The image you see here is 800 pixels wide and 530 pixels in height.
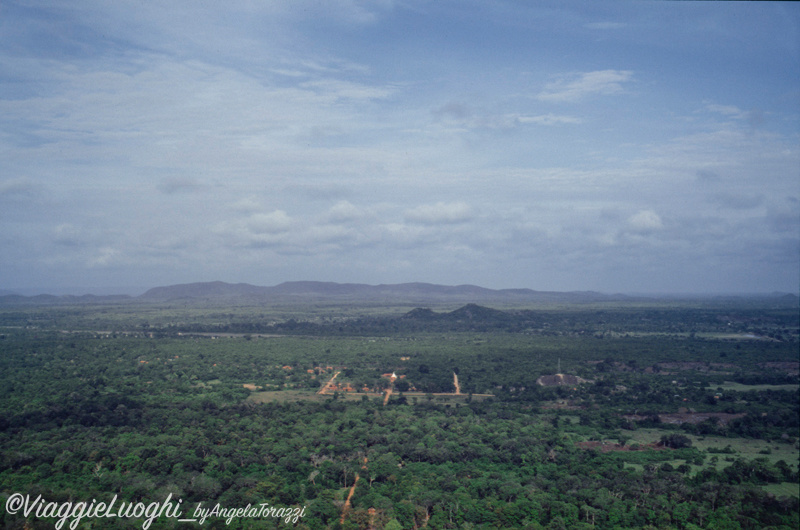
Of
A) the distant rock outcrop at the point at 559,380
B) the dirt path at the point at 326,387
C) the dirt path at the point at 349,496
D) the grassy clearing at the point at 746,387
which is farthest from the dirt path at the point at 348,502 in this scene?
the grassy clearing at the point at 746,387

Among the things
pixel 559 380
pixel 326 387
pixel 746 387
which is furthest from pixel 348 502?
pixel 746 387

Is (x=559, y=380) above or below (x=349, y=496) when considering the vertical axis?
above

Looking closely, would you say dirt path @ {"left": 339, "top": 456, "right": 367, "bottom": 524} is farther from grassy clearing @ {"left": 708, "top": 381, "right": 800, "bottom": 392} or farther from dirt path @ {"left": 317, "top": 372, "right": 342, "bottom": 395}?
grassy clearing @ {"left": 708, "top": 381, "right": 800, "bottom": 392}

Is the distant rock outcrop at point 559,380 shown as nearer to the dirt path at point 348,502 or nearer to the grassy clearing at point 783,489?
the grassy clearing at point 783,489

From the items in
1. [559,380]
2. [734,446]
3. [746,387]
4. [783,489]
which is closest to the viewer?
[783,489]

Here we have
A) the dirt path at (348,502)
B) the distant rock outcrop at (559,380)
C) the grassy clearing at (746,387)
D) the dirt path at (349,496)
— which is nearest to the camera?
the dirt path at (348,502)

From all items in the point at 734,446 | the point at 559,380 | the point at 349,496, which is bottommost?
the point at 734,446

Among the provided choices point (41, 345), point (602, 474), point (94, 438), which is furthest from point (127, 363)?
point (602, 474)

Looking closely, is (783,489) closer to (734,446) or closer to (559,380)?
(734,446)

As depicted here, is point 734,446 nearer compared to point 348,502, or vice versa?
point 348,502

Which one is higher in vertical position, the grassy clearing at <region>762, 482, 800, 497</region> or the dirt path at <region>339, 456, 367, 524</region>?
the dirt path at <region>339, 456, 367, 524</region>

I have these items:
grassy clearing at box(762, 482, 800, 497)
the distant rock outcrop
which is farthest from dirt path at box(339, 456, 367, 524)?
the distant rock outcrop
